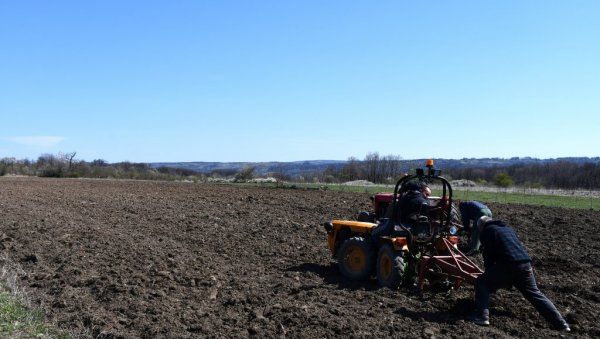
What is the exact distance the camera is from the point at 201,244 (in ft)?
41.4

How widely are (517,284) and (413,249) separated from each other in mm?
1776

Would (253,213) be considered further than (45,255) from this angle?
Yes

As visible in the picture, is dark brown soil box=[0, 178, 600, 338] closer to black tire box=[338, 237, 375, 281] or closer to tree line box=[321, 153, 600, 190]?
black tire box=[338, 237, 375, 281]

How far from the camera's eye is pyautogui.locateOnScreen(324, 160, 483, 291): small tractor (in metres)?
7.79

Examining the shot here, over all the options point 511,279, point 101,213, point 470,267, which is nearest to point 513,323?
point 511,279

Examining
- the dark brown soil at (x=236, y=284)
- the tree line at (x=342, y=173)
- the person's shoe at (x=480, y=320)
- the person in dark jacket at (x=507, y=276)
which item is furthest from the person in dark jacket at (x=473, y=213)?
the tree line at (x=342, y=173)

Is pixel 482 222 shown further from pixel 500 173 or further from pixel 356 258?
pixel 500 173

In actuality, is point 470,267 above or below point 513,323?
above

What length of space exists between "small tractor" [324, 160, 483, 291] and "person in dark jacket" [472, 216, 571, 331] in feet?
1.51

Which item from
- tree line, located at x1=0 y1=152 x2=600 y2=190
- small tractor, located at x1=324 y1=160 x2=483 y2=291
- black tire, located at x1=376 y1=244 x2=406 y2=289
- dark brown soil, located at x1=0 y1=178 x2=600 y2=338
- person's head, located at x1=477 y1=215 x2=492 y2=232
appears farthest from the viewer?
tree line, located at x1=0 y1=152 x2=600 y2=190

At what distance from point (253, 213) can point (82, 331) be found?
1262 centimetres

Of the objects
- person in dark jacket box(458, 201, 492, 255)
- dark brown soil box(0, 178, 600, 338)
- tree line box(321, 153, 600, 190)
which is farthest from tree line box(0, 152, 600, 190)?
person in dark jacket box(458, 201, 492, 255)

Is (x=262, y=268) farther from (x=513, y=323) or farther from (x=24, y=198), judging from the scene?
(x=24, y=198)

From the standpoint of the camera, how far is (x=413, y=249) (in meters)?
8.29
